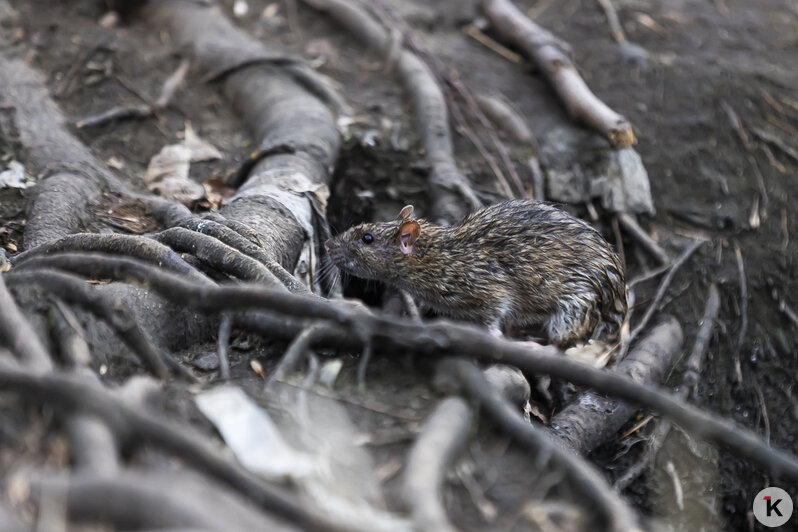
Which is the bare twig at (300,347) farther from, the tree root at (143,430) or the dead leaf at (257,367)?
the tree root at (143,430)

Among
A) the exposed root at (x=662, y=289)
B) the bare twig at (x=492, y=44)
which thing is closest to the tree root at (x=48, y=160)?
the exposed root at (x=662, y=289)

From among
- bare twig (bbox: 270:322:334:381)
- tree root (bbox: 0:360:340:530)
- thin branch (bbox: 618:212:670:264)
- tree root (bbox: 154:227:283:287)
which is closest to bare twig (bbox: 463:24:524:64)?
thin branch (bbox: 618:212:670:264)

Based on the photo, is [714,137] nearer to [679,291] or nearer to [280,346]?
[679,291]

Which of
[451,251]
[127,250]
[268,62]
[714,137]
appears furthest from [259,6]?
[127,250]

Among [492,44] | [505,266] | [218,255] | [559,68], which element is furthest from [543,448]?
[492,44]

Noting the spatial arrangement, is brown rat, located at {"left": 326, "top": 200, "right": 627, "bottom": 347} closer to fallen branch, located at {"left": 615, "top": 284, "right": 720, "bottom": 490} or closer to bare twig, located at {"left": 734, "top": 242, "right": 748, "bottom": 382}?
fallen branch, located at {"left": 615, "top": 284, "right": 720, "bottom": 490}
